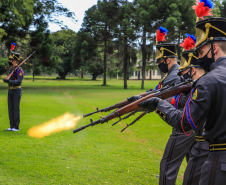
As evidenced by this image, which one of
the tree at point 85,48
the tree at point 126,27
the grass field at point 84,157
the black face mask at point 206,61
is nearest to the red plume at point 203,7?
the black face mask at point 206,61

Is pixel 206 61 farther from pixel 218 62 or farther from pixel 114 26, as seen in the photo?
pixel 114 26

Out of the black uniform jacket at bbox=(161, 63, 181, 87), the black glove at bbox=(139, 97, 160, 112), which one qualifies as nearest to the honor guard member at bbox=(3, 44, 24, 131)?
the black uniform jacket at bbox=(161, 63, 181, 87)

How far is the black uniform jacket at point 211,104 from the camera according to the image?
244 centimetres

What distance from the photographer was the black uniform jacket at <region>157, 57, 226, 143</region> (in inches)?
95.9

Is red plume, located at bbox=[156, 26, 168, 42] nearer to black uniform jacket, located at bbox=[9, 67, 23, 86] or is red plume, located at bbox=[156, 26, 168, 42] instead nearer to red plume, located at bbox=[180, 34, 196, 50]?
red plume, located at bbox=[180, 34, 196, 50]

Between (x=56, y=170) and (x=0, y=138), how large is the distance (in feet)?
11.9

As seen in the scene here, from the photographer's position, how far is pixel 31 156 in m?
6.86

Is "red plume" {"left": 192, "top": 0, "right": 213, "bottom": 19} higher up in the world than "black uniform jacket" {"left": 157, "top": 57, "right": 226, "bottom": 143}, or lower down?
higher up

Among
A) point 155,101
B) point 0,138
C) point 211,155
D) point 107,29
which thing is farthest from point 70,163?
point 107,29

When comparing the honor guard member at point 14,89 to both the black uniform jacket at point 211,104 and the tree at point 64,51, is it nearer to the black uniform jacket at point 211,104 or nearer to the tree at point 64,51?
the black uniform jacket at point 211,104

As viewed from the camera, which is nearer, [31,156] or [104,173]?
[104,173]

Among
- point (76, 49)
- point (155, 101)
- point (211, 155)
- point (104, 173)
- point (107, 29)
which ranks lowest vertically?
point (104, 173)

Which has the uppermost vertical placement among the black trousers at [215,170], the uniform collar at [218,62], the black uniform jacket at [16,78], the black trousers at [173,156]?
the uniform collar at [218,62]

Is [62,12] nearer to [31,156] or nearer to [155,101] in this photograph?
[31,156]
